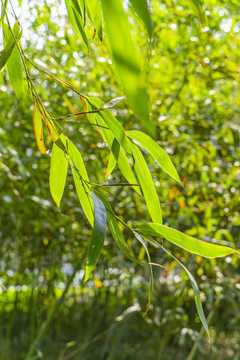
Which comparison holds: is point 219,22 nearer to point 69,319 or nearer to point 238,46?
point 238,46

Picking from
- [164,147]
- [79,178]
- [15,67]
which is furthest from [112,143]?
[164,147]

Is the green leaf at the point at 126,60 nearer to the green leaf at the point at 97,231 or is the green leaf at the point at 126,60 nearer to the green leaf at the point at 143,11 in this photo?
the green leaf at the point at 143,11

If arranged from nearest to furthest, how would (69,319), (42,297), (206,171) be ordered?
(206,171) → (42,297) → (69,319)

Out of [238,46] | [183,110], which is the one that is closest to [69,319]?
[183,110]

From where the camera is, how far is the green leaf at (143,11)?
12.6 inches

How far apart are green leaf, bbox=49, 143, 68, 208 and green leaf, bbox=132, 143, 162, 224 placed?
0.08 meters

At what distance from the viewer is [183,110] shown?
6.42 feet

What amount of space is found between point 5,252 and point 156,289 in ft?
2.25

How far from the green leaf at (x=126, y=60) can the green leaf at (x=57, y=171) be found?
27 cm

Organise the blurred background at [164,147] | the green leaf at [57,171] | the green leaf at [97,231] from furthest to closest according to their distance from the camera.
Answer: the blurred background at [164,147] → the green leaf at [57,171] → the green leaf at [97,231]

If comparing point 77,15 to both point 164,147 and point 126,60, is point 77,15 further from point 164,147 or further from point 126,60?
point 164,147

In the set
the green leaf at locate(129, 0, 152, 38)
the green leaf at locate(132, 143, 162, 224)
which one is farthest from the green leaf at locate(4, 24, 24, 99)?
the green leaf at locate(129, 0, 152, 38)

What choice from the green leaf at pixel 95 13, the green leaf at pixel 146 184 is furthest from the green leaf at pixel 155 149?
the green leaf at pixel 95 13

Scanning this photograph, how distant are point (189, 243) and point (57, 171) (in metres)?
0.18
